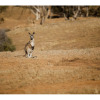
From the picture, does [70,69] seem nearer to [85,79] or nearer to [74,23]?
[85,79]

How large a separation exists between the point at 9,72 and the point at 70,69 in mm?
2069

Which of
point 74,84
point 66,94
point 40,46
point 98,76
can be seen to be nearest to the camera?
point 66,94

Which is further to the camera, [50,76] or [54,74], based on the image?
[54,74]

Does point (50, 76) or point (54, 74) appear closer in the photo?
point (50, 76)

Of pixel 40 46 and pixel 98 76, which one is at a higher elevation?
pixel 98 76

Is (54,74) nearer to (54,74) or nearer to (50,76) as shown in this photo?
(54,74)

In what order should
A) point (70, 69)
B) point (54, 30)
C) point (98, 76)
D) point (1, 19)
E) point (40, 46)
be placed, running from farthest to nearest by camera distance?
point (1, 19) → point (54, 30) → point (40, 46) → point (70, 69) → point (98, 76)

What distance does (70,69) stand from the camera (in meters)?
7.83

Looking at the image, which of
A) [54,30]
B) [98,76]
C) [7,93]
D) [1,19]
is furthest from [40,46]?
[7,93]

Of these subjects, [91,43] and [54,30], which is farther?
[54,30]

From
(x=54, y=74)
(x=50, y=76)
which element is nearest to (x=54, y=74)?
(x=54, y=74)

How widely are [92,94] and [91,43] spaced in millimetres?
7511
